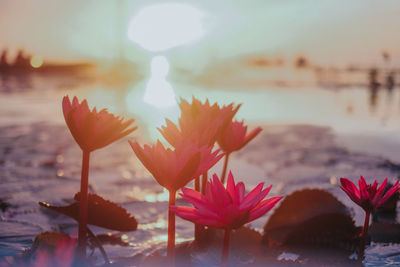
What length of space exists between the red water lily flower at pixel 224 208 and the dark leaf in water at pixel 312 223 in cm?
85

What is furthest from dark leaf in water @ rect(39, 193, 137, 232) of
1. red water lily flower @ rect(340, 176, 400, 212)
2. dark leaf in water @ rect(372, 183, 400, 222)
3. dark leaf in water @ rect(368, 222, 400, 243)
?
dark leaf in water @ rect(372, 183, 400, 222)

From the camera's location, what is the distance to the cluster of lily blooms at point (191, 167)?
899mm

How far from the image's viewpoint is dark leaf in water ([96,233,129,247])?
1852mm

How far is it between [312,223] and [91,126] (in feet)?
3.97

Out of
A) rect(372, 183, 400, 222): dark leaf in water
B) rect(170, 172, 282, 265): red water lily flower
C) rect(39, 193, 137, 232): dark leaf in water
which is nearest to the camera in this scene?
rect(170, 172, 282, 265): red water lily flower

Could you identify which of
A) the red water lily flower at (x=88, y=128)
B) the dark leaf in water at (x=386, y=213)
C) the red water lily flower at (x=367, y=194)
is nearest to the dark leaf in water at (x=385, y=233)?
the dark leaf in water at (x=386, y=213)

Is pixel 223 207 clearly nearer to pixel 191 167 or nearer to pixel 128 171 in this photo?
pixel 191 167

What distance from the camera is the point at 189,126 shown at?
4.18ft

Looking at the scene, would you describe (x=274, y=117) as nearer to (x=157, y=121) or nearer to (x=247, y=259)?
(x=157, y=121)

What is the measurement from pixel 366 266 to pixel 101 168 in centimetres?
292

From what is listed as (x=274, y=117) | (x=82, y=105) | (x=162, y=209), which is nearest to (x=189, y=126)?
(x=82, y=105)

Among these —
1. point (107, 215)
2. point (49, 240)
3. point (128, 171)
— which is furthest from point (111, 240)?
point (128, 171)

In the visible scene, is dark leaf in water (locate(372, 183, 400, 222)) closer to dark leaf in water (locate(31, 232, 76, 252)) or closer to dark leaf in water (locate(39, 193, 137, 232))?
dark leaf in water (locate(39, 193, 137, 232))

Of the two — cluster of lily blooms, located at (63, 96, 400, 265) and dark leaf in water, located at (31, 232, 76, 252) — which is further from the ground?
cluster of lily blooms, located at (63, 96, 400, 265)
